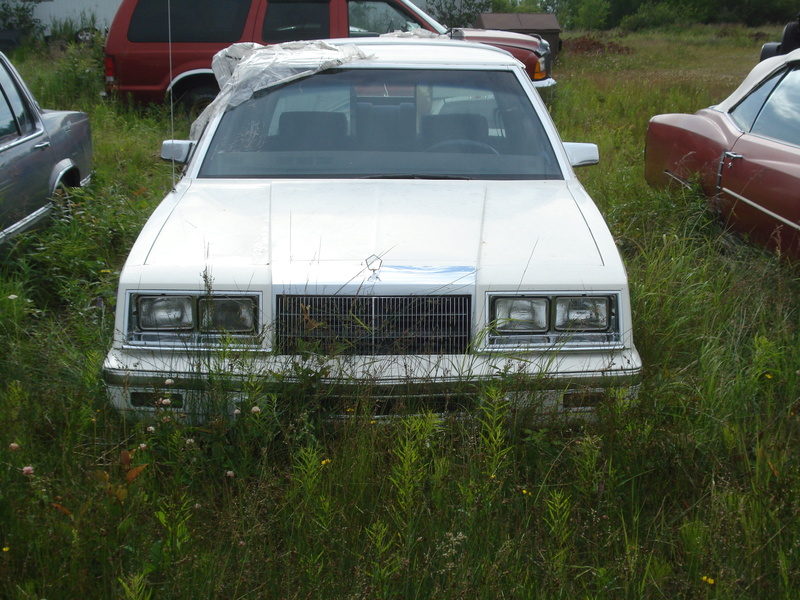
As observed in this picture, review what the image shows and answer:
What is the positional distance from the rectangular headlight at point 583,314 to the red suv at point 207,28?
23.2ft

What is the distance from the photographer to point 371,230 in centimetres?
318

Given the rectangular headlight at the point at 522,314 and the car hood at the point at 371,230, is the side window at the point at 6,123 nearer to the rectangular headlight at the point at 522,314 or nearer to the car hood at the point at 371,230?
the car hood at the point at 371,230

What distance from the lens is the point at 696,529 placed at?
2432mm

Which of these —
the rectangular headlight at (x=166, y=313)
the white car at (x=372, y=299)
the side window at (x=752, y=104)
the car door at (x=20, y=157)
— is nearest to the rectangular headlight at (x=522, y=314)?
the white car at (x=372, y=299)

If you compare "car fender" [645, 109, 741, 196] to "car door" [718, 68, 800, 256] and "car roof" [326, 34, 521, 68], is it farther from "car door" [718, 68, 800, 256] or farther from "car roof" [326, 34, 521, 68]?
"car roof" [326, 34, 521, 68]

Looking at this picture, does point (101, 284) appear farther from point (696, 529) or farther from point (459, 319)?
point (696, 529)

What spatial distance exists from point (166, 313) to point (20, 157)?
2678 millimetres

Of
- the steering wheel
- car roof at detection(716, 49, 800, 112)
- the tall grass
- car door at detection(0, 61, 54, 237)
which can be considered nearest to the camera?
the tall grass

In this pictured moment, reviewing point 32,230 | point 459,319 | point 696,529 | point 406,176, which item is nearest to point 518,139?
point 406,176

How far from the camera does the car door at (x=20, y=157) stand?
4.75 meters

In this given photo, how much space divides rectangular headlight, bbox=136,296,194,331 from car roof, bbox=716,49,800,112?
153 inches

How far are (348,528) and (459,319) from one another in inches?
32.4

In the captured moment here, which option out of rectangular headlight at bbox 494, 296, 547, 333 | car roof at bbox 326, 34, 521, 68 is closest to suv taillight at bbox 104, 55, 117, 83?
car roof at bbox 326, 34, 521, 68

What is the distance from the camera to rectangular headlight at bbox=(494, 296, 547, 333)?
9.52 ft
